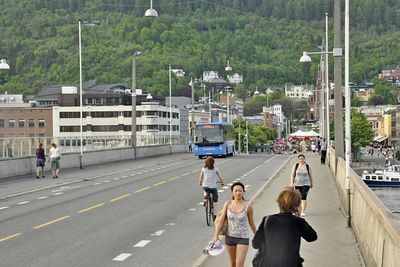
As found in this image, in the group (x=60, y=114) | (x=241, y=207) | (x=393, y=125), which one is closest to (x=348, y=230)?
(x=241, y=207)

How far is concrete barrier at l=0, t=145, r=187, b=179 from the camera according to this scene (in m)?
38.7

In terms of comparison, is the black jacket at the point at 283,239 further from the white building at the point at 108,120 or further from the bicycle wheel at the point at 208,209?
the white building at the point at 108,120

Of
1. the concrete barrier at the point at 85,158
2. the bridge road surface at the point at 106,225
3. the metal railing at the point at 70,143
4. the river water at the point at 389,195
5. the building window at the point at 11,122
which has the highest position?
the building window at the point at 11,122

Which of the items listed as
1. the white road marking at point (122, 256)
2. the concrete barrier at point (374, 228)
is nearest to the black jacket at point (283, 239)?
the concrete barrier at point (374, 228)

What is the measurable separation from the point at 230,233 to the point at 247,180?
25.7 metres

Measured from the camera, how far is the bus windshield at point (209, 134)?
63875mm

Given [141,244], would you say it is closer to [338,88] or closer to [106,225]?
[106,225]

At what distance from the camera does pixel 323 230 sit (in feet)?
56.8

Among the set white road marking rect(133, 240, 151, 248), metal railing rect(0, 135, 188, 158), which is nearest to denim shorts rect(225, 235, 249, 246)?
white road marking rect(133, 240, 151, 248)

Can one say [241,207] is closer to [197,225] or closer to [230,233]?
[230,233]

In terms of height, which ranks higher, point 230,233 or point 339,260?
point 230,233

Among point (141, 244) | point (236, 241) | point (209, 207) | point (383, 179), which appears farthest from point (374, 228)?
point (383, 179)

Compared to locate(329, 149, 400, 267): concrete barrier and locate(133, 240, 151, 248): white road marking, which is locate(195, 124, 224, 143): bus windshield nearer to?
locate(329, 149, 400, 267): concrete barrier

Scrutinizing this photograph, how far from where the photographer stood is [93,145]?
61.1m
